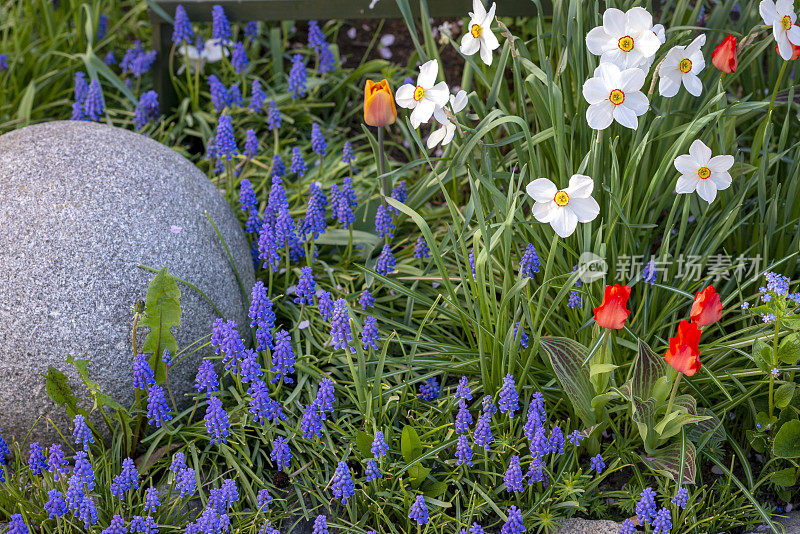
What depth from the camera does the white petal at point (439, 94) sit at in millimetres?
2305

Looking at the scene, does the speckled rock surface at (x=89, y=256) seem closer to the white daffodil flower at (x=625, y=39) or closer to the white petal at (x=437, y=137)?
the white petal at (x=437, y=137)

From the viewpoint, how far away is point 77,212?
8.09 feet

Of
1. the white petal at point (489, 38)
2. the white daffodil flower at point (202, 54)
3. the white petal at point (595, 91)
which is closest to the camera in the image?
the white petal at point (595, 91)

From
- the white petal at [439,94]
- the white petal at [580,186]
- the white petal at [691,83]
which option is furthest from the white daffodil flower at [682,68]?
the white petal at [439,94]

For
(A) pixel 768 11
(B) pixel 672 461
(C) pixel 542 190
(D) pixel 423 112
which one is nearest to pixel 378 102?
(D) pixel 423 112

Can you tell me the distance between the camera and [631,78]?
6.61 feet

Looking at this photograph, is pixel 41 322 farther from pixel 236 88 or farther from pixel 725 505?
pixel 725 505

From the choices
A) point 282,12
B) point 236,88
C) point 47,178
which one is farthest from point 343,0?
point 47,178

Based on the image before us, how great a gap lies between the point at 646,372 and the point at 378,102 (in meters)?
1.25

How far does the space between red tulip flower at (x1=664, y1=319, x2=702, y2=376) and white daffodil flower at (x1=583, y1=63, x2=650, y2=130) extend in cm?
59

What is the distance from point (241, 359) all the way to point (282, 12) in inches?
75.5

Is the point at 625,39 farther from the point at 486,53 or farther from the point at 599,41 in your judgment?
the point at 486,53

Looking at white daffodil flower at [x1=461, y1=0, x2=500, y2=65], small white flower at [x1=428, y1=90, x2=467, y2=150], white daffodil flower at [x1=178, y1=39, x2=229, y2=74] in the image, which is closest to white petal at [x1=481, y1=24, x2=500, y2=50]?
white daffodil flower at [x1=461, y1=0, x2=500, y2=65]

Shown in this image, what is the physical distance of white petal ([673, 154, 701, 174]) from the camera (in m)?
2.12
